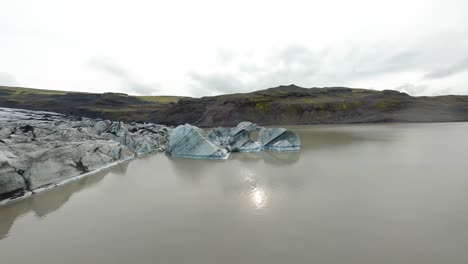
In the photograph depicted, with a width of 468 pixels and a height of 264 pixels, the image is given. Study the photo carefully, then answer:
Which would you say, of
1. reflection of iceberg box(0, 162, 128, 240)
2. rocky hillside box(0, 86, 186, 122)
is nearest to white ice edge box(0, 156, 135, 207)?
reflection of iceberg box(0, 162, 128, 240)

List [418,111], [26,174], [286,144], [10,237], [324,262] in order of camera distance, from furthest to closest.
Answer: [418,111] < [286,144] < [26,174] < [10,237] < [324,262]

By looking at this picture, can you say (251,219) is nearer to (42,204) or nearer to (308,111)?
(42,204)

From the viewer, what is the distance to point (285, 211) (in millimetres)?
6992

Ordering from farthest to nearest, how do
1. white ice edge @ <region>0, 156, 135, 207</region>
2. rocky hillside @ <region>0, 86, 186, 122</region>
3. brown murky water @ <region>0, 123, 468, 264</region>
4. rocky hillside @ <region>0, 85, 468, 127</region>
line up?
1. rocky hillside @ <region>0, 86, 186, 122</region>
2. rocky hillside @ <region>0, 85, 468, 127</region>
3. white ice edge @ <region>0, 156, 135, 207</region>
4. brown murky water @ <region>0, 123, 468, 264</region>

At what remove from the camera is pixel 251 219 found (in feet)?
21.5

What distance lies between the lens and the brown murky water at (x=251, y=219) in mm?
4996

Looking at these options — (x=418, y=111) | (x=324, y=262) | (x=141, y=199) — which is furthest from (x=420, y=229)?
(x=418, y=111)

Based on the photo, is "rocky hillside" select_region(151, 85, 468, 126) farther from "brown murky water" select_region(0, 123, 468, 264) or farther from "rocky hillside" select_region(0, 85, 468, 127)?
"brown murky water" select_region(0, 123, 468, 264)

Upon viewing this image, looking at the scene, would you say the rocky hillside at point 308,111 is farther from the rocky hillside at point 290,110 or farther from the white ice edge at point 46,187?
the white ice edge at point 46,187

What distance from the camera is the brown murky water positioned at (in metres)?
5.00

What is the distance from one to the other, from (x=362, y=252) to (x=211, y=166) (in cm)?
1031

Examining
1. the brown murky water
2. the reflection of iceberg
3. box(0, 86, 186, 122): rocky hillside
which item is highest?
box(0, 86, 186, 122): rocky hillside

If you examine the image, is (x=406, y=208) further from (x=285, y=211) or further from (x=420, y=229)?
(x=285, y=211)

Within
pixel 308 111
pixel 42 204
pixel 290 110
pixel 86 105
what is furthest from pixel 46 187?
pixel 86 105
